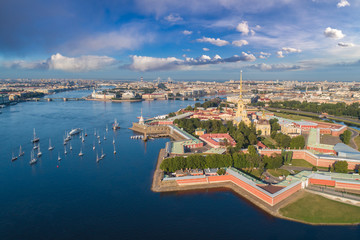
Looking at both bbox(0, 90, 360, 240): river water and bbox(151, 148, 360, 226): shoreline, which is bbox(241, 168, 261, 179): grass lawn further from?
bbox(0, 90, 360, 240): river water

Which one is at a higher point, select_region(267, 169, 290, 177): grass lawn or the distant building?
the distant building

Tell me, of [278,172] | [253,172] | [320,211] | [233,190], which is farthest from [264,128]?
[320,211]

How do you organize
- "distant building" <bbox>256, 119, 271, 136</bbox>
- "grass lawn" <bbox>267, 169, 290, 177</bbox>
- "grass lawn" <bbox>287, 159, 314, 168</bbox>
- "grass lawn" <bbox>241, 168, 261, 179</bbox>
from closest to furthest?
"grass lawn" <bbox>267, 169, 290, 177</bbox>, "grass lawn" <bbox>241, 168, 261, 179</bbox>, "grass lawn" <bbox>287, 159, 314, 168</bbox>, "distant building" <bbox>256, 119, 271, 136</bbox>

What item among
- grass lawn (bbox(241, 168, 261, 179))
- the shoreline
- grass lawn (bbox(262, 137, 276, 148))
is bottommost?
the shoreline

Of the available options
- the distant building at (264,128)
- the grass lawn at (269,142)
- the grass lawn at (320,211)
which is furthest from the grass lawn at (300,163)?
the distant building at (264,128)

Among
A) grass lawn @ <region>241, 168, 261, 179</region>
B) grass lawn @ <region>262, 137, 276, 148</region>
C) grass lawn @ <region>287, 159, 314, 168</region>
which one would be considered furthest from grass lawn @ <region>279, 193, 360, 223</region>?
grass lawn @ <region>262, 137, 276, 148</region>

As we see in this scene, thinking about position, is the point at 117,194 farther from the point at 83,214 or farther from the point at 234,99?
the point at 234,99

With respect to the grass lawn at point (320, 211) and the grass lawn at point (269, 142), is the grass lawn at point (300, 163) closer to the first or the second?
the grass lawn at point (269, 142)

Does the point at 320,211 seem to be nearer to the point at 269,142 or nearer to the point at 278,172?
the point at 278,172
